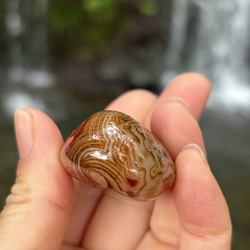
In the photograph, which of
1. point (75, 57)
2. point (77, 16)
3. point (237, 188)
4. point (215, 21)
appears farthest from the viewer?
point (215, 21)

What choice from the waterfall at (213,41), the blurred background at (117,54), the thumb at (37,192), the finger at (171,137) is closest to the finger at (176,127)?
the finger at (171,137)

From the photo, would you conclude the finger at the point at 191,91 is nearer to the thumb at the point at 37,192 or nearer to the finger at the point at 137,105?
the finger at the point at 137,105

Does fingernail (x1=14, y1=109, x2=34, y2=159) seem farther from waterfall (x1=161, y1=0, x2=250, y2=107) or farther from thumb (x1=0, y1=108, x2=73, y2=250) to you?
waterfall (x1=161, y1=0, x2=250, y2=107)

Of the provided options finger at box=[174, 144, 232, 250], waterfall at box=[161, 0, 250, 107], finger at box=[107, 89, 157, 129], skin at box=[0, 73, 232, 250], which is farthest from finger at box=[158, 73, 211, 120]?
waterfall at box=[161, 0, 250, 107]

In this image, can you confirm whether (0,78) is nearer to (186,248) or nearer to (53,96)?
(53,96)

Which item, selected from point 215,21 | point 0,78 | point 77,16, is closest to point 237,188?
point 77,16

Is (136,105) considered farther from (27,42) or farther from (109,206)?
→ (27,42)
